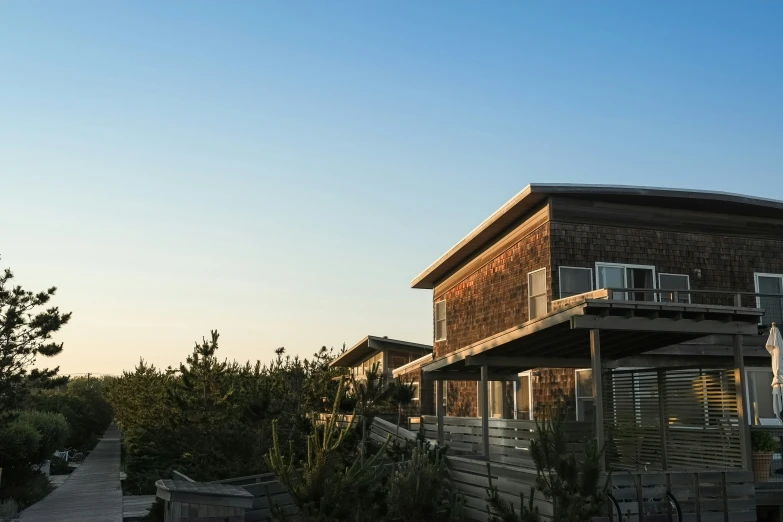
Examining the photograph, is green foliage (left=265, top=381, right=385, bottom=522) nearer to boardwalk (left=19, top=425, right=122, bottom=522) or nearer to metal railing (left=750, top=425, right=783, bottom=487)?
boardwalk (left=19, top=425, right=122, bottom=522)

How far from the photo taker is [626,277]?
1892 centimetres

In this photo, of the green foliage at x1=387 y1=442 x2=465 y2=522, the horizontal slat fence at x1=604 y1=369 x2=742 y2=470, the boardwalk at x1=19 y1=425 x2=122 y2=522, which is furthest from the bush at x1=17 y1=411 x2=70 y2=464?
the horizontal slat fence at x1=604 y1=369 x2=742 y2=470

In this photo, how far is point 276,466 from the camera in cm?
1029

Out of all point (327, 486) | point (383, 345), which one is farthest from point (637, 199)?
point (383, 345)

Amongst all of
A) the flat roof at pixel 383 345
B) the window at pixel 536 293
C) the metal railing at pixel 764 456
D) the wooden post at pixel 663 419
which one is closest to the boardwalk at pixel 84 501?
the wooden post at pixel 663 419

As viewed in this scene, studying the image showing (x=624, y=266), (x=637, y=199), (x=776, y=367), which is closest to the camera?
(x=776, y=367)

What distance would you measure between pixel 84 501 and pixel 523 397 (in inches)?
428

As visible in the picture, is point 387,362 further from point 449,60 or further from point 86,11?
point 86,11

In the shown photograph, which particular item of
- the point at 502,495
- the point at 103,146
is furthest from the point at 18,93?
the point at 502,495

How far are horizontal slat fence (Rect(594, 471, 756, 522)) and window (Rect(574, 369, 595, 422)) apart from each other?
671 centimetres

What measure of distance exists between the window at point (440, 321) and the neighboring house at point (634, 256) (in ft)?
17.0

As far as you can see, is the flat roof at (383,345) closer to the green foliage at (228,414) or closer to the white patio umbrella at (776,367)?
the green foliage at (228,414)

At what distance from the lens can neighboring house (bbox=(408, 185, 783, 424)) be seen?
60.4ft

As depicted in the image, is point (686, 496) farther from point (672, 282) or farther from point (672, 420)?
point (672, 282)
